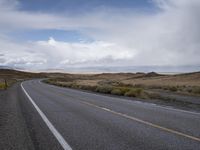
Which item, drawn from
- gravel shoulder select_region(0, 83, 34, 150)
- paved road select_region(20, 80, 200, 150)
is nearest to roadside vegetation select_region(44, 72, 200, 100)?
paved road select_region(20, 80, 200, 150)

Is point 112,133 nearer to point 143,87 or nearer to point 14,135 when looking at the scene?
point 14,135

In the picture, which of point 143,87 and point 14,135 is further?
point 143,87

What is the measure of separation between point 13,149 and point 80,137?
191 cm

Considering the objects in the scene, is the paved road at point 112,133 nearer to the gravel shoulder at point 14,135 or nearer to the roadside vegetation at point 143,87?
the gravel shoulder at point 14,135

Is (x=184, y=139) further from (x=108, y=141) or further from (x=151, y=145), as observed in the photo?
(x=108, y=141)

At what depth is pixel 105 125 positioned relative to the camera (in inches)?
415

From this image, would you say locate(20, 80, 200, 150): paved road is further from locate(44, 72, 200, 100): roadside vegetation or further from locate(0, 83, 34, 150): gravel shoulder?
locate(44, 72, 200, 100): roadside vegetation

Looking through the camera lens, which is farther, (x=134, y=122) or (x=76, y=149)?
(x=134, y=122)

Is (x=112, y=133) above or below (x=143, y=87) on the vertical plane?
above

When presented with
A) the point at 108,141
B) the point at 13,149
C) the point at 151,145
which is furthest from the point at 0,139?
the point at 151,145

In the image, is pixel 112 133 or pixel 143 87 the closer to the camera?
pixel 112 133

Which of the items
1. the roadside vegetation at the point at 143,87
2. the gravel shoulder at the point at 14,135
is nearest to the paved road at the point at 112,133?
the gravel shoulder at the point at 14,135

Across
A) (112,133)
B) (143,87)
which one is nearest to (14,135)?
(112,133)

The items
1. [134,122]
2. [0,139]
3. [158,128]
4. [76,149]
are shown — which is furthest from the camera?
[134,122]
